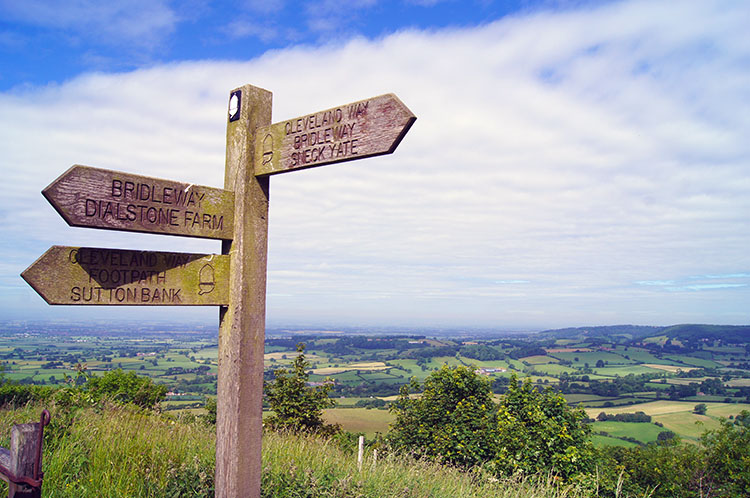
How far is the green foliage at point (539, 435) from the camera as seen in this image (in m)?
13.2

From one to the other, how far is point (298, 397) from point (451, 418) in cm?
662

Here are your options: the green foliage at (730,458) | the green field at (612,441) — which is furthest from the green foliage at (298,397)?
the green field at (612,441)

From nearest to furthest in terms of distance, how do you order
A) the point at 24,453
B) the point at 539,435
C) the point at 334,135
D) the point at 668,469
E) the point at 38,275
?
the point at 24,453 < the point at 38,275 < the point at 334,135 < the point at 539,435 < the point at 668,469

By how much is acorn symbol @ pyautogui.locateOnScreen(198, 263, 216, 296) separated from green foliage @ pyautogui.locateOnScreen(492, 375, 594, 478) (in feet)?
38.7

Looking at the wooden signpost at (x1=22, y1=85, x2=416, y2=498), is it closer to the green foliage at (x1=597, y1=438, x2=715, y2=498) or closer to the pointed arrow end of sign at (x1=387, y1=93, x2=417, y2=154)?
the pointed arrow end of sign at (x1=387, y1=93, x2=417, y2=154)

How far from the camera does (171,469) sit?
3.80m

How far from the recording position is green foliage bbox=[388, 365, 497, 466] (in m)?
16.5

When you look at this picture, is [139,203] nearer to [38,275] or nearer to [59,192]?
[59,192]

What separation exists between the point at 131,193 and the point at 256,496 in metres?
1.99

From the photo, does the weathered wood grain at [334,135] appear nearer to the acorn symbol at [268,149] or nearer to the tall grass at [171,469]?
the acorn symbol at [268,149]

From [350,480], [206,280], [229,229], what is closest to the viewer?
[206,280]

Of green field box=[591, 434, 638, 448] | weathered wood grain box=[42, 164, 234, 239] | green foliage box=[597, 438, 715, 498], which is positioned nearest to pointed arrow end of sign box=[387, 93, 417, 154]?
weathered wood grain box=[42, 164, 234, 239]

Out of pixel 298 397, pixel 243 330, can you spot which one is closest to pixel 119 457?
pixel 243 330

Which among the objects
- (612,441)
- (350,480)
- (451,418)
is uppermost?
(350,480)
